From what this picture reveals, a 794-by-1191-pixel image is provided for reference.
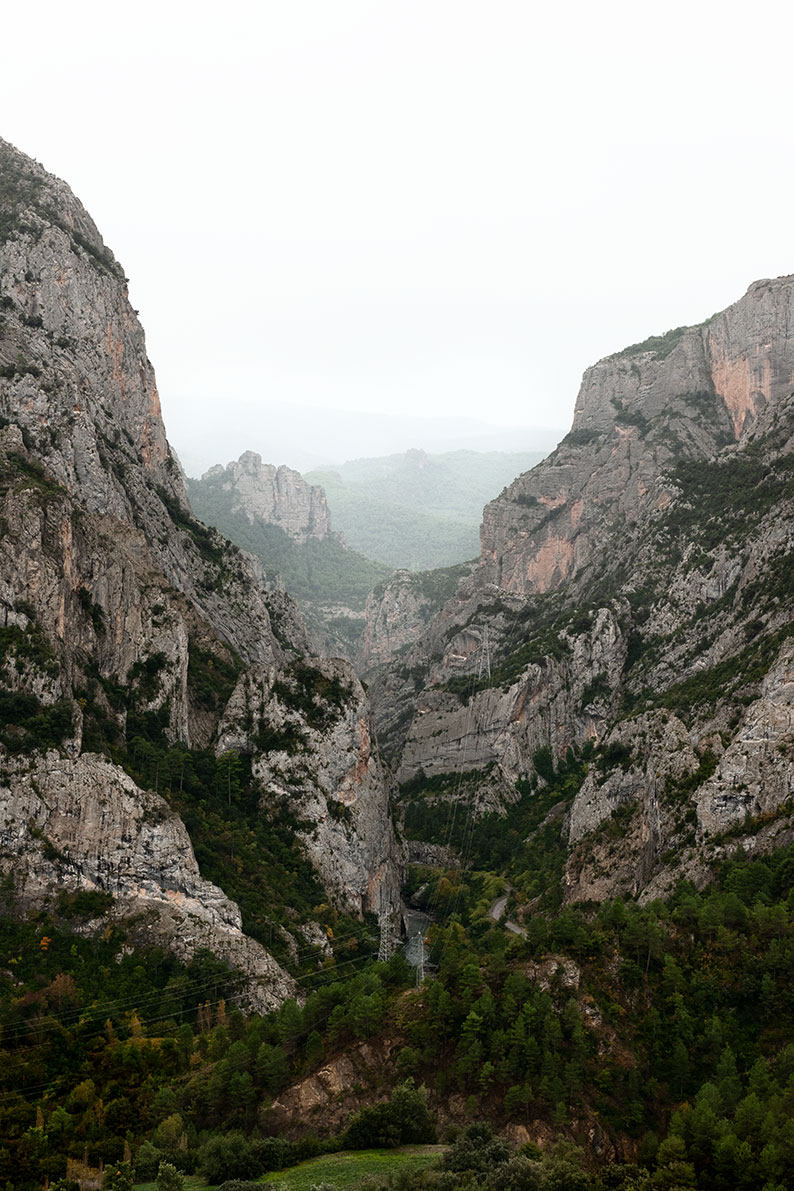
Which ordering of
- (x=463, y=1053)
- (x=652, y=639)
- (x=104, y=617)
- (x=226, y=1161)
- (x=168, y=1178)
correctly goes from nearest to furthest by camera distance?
(x=168, y=1178) → (x=226, y=1161) → (x=463, y=1053) → (x=104, y=617) → (x=652, y=639)

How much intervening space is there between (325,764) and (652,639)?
58198mm

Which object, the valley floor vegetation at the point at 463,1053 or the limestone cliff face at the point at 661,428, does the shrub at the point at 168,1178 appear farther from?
the limestone cliff face at the point at 661,428

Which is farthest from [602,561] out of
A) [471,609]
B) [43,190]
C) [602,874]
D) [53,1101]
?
[53,1101]

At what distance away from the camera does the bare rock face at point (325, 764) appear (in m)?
96.8

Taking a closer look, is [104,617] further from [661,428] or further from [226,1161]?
[661,428]

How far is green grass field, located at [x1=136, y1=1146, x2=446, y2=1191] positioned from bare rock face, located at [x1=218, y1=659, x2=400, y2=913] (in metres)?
45.3

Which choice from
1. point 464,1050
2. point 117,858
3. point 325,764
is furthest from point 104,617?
point 464,1050

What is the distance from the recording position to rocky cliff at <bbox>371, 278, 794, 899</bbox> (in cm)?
8494

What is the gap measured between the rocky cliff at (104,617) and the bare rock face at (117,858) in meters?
0.14

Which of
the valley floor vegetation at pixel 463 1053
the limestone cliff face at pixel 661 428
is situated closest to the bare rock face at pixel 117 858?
the valley floor vegetation at pixel 463 1053

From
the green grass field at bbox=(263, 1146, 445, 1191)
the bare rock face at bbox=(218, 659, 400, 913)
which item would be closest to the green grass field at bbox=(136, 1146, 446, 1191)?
the green grass field at bbox=(263, 1146, 445, 1191)

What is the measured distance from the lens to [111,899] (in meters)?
69.3

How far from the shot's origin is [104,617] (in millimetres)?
91938

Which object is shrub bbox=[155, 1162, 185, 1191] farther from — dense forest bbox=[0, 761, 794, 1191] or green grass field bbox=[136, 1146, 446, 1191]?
dense forest bbox=[0, 761, 794, 1191]
